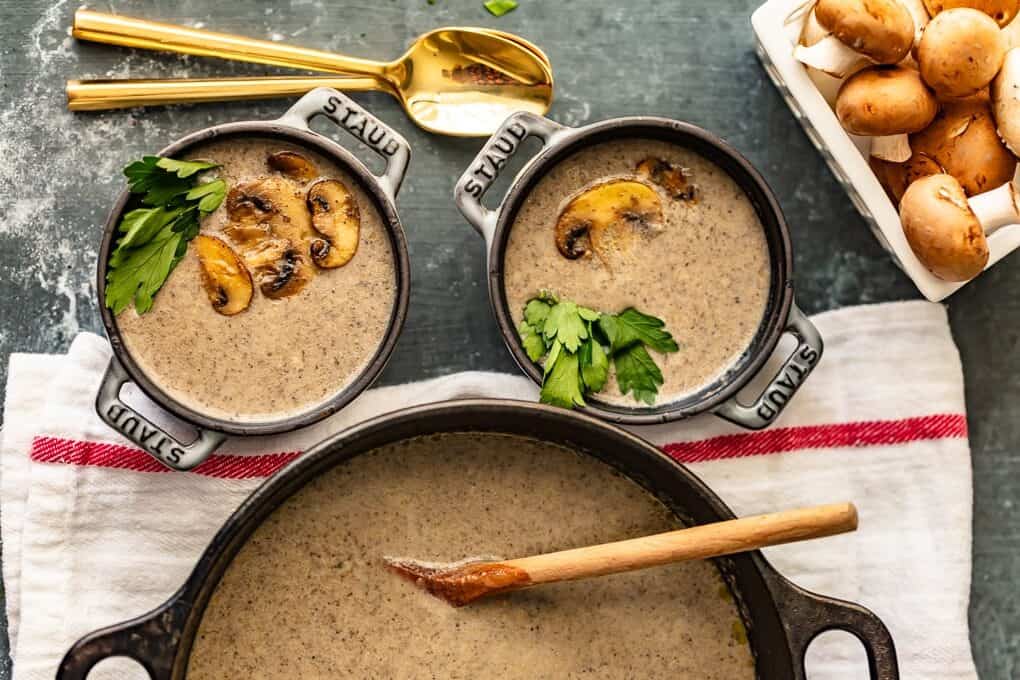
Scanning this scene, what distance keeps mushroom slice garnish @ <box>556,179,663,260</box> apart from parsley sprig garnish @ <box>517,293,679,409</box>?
10 centimetres

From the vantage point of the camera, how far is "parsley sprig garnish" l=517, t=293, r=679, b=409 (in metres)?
1.85

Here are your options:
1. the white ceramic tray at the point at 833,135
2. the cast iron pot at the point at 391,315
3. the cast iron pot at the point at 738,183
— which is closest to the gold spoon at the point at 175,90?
Result: the cast iron pot at the point at 391,315

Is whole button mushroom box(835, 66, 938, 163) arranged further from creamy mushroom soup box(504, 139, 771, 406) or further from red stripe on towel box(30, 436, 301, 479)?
red stripe on towel box(30, 436, 301, 479)

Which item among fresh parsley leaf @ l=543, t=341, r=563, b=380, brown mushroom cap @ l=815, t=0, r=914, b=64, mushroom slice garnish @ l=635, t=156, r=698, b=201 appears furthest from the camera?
mushroom slice garnish @ l=635, t=156, r=698, b=201

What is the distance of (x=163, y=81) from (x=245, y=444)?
0.64 meters

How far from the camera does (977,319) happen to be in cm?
212

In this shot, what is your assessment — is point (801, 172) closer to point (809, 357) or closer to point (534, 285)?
point (809, 357)

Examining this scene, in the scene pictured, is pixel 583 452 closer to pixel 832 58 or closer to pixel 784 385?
pixel 784 385

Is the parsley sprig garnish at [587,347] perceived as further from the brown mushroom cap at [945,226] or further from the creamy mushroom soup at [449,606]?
the brown mushroom cap at [945,226]

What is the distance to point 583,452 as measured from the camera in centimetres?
186

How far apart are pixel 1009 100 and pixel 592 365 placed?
76 cm

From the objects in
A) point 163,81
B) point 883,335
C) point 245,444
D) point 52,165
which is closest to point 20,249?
point 52,165

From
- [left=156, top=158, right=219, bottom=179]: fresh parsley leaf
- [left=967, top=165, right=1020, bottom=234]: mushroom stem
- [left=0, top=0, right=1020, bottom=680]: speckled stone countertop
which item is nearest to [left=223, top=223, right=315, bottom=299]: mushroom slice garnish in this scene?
[left=156, top=158, right=219, bottom=179]: fresh parsley leaf

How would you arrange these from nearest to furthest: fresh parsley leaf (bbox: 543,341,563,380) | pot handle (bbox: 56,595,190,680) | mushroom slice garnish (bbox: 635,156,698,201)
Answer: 1. pot handle (bbox: 56,595,190,680)
2. fresh parsley leaf (bbox: 543,341,563,380)
3. mushroom slice garnish (bbox: 635,156,698,201)
